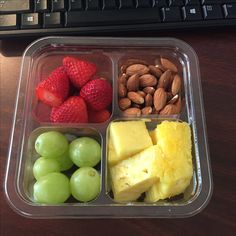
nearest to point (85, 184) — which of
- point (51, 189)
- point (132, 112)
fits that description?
point (51, 189)

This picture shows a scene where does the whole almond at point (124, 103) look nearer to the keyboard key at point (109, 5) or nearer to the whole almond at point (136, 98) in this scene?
the whole almond at point (136, 98)

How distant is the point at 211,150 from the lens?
63 centimetres

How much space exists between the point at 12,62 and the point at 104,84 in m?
0.18

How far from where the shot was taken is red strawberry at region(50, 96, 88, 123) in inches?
24.7

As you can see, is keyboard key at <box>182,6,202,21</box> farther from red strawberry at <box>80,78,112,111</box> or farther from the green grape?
the green grape

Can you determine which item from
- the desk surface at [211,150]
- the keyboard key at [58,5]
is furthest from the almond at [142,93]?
the keyboard key at [58,5]

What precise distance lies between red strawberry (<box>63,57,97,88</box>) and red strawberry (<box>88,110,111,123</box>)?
5 cm

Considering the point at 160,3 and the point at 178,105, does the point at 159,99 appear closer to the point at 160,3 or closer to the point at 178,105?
the point at 178,105

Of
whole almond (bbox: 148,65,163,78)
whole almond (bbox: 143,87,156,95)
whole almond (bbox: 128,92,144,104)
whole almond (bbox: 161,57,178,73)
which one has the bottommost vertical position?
whole almond (bbox: 128,92,144,104)

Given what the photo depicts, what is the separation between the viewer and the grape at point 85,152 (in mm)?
582

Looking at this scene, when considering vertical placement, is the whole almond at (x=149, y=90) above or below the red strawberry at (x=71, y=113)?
above

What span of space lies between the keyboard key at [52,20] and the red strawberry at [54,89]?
10cm

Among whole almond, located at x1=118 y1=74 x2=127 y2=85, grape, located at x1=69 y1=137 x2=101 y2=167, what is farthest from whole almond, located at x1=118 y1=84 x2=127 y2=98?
grape, located at x1=69 y1=137 x2=101 y2=167

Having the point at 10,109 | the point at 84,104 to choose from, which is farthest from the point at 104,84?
the point at 10,109
